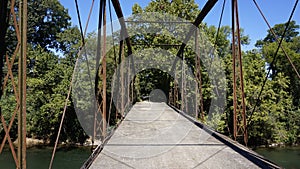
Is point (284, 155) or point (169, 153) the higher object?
point (169, 153)

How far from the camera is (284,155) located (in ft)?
46.5

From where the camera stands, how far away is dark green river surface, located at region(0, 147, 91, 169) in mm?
11914

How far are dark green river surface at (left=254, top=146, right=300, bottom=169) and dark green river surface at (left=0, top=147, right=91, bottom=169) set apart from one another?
8772 mm

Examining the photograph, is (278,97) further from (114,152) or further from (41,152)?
(114,152)

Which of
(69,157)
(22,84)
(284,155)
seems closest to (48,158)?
(69,157)

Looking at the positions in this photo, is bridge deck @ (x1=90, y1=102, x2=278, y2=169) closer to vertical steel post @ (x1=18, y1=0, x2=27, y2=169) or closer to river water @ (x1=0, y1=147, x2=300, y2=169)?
vertical steel post @ (x1=18, y1=0, x2=27, y2=169)

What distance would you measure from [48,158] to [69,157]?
A: 965 mm

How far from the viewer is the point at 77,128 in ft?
54.4

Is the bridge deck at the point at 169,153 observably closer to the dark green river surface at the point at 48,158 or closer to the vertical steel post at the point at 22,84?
the vertical steel post at the point at 22,84

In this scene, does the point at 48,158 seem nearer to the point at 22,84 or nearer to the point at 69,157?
the point at 69,157

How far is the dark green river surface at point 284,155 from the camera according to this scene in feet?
41.2

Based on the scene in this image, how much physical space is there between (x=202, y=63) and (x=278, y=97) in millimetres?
5521

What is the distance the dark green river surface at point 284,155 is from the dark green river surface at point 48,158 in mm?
8772

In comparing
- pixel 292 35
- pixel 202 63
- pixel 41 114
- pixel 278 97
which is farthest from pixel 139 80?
A: pixel 292 35
